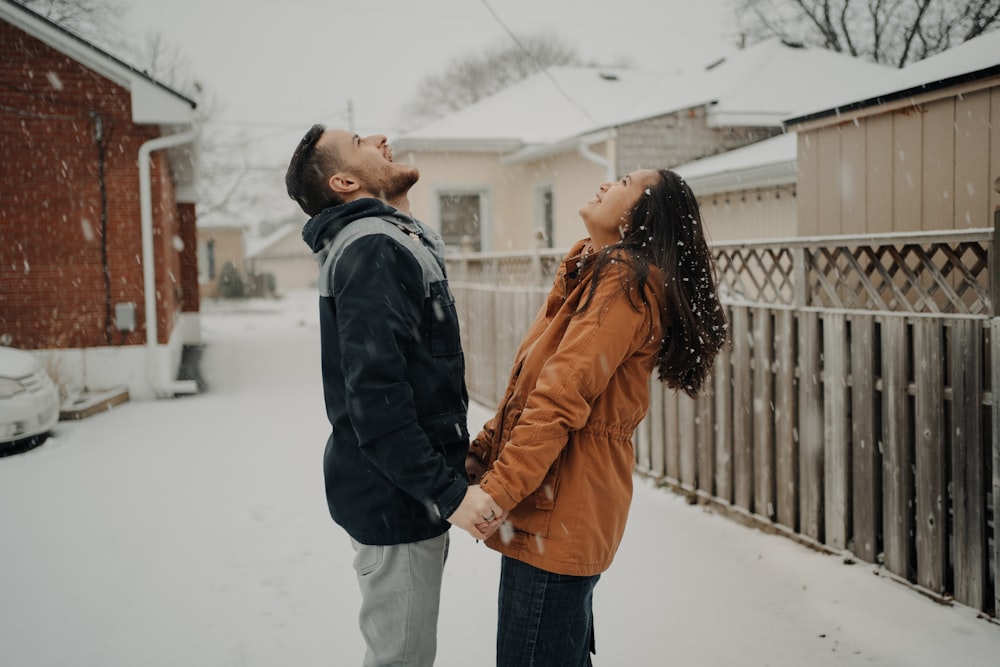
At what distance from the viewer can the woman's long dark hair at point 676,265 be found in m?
2.14

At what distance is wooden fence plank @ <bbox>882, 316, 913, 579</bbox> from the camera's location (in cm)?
364

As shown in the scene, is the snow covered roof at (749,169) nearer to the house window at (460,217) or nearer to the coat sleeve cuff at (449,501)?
the house window at (460,217)

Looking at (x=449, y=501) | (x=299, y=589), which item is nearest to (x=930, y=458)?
(x=449, y=501)

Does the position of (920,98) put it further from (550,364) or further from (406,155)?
(406,155)

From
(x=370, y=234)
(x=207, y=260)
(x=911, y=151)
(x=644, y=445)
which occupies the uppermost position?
(x=207, y=260)

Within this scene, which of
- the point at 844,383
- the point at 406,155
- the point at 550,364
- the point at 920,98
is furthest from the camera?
the point at 406,155

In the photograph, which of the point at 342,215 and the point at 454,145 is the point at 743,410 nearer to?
the point at 342,215

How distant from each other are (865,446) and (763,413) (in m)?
0.72

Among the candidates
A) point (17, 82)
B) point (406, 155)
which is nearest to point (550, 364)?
point (17, 82)

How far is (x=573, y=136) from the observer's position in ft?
44.4

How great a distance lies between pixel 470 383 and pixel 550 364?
7546 millimetres

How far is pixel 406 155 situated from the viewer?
1592cm

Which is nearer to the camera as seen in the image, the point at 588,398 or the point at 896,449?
the point at 588,398

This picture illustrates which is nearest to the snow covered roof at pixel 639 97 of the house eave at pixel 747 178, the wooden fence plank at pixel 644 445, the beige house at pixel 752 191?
the beige house at pixel 752 191
